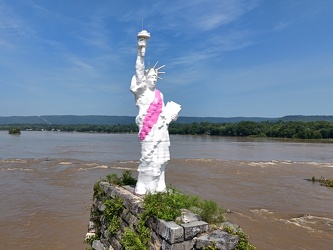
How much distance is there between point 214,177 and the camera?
807 inches

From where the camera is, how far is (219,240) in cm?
458

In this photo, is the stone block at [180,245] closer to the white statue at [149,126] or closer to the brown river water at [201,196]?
the white statue at [149,126]

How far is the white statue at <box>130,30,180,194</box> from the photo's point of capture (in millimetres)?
6195

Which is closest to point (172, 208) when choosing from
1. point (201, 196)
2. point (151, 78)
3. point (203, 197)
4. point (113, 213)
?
point (113, 213)

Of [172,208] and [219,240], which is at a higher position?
[172,208]

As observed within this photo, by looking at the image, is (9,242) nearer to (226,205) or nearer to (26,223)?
(26,223)

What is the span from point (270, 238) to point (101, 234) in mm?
6098

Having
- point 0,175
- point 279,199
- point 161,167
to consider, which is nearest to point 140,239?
point 161,167

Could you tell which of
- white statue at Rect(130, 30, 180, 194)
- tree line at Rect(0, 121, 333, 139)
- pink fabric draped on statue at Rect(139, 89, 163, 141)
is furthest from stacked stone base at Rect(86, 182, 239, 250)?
tree line at Rect(0, 121, 333, 139)

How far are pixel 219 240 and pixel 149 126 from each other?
8.63ft

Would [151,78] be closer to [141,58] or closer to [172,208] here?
[141,58]

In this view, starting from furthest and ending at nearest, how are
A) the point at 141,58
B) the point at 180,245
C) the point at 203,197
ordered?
the point at 203,197 < the point at 141,58 < the point at 180,245

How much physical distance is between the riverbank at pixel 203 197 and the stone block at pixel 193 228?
5.71 metres

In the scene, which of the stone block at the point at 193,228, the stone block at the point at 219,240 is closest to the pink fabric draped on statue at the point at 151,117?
the stone block at the point at 193,228
